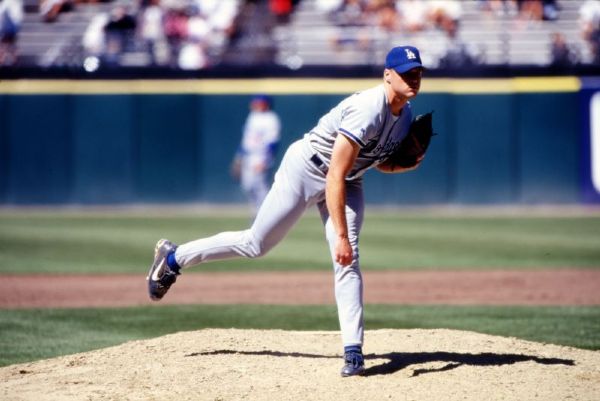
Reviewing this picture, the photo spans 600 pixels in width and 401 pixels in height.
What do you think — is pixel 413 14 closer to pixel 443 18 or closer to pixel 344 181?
pixel 443 18

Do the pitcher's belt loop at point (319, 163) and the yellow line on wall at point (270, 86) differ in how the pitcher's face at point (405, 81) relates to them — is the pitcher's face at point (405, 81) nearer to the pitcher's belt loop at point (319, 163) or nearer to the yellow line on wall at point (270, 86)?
the pitcher's belt loop at point (319, 163)

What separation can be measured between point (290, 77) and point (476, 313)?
1078 cm

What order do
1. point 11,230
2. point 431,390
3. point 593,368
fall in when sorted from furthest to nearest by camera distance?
point 11,230 → point 593,368 → point 431,390

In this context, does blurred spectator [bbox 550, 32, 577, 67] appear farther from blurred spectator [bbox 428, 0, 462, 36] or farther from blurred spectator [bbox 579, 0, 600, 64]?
blurred spectator [bbox 428, 0, 462, 36]

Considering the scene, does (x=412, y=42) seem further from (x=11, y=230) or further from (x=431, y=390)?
(x=431, y=390)

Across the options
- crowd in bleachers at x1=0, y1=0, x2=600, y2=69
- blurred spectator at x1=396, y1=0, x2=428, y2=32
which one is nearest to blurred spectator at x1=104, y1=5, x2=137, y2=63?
crowd in bleachers at x1=0, y1=0, x2=600, y2=69

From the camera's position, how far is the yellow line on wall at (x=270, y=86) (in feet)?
61.1

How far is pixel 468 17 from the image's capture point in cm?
1967

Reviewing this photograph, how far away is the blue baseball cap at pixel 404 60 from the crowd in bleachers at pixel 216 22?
13.6 metres

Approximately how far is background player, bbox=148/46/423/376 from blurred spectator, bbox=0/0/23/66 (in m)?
14.4

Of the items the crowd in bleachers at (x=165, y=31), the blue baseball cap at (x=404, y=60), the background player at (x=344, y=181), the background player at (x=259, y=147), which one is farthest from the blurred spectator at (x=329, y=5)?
the blue baseball cap at (x=404, y=60)

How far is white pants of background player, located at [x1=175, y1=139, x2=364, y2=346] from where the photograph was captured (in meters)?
5.30

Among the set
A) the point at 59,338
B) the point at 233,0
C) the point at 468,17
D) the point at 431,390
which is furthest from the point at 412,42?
the point at 431,390

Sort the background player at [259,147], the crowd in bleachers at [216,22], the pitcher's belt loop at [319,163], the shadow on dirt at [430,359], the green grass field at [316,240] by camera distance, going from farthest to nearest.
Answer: the crowd in bleachers at [216,22], the background player at [259,147], the green grass field at [316,240], the shadow on dirt at [430,359], the pitcher's belt loop at [319,163]
